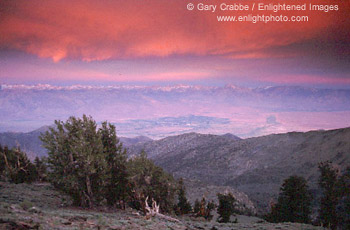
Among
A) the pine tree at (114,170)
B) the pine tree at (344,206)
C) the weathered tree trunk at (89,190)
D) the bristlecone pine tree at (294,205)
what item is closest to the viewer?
the weathered tree trunk at (89,190)

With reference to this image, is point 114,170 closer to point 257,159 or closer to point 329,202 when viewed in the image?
point 329,202

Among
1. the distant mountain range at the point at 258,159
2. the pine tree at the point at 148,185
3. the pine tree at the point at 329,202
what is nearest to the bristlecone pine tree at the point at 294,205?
the pine tree at the point at 329,202

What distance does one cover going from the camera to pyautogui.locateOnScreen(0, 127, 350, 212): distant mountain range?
273 feet

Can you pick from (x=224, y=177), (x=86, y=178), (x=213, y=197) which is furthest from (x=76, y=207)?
(x=224, y=177)

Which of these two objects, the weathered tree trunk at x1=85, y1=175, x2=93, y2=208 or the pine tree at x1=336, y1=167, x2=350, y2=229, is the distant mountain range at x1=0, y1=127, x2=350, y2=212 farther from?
the weathered tree trunk at x1=85, y1=175, x2=93, y2=208

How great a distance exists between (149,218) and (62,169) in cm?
930

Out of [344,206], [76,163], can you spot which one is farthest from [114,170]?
[344,206]

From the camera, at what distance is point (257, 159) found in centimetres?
12431

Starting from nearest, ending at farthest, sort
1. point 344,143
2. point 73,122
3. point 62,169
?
point 62,169
point 73,122
point 344,143

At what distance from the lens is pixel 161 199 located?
2702 centimetres

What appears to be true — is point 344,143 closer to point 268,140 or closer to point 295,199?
point 268,140

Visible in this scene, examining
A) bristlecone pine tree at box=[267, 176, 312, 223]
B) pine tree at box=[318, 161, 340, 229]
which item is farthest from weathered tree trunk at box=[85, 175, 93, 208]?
pine tree at box=[318, 161, 340, 229]

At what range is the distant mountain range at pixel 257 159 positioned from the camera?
8331 cm

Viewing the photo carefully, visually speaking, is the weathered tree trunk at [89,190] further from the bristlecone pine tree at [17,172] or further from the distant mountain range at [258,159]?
the distant mountain range at [258,159]
